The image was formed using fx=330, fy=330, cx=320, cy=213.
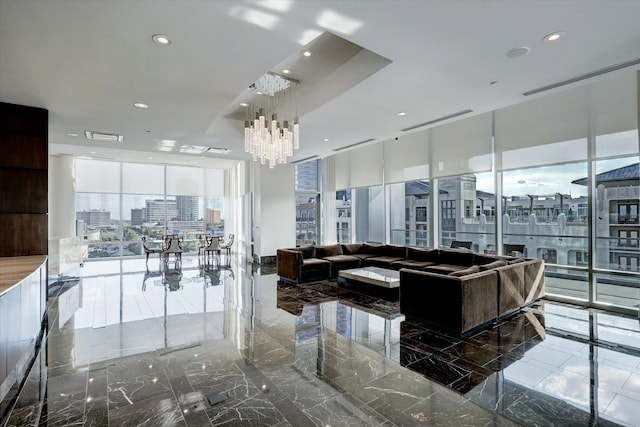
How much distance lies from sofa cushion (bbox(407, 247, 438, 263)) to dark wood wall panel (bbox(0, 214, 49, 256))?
6827mm

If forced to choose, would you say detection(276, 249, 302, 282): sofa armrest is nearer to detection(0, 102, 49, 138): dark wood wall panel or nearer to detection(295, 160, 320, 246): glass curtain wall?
detection(295, 160, 320, 246): glass curtain wall

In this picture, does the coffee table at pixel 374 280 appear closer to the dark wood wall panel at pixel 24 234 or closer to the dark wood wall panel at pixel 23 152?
the dark wood wall panel at pixel 24 234

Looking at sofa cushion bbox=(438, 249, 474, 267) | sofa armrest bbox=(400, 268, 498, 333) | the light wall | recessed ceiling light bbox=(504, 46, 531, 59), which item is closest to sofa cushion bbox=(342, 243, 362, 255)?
sofa cushion bbox=(438, 249, 474, 267)

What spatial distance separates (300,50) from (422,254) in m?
5.15

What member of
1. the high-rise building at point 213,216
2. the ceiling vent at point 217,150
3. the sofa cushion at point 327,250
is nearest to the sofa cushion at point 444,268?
the sofa cushion at point 327,250

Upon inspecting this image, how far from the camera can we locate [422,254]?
7410 millimetres

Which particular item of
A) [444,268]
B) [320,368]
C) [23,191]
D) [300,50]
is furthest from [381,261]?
[23,191]

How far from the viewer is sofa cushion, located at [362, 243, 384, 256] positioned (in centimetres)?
830

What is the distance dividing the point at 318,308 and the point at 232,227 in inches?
359

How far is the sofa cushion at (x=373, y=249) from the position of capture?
8297mm

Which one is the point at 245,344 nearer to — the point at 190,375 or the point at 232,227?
the point at 190,375

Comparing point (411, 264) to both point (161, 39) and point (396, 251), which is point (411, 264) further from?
point (161, 39)

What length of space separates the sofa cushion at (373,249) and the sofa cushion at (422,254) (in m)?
0.79

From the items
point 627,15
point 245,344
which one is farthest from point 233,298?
point 627,15
